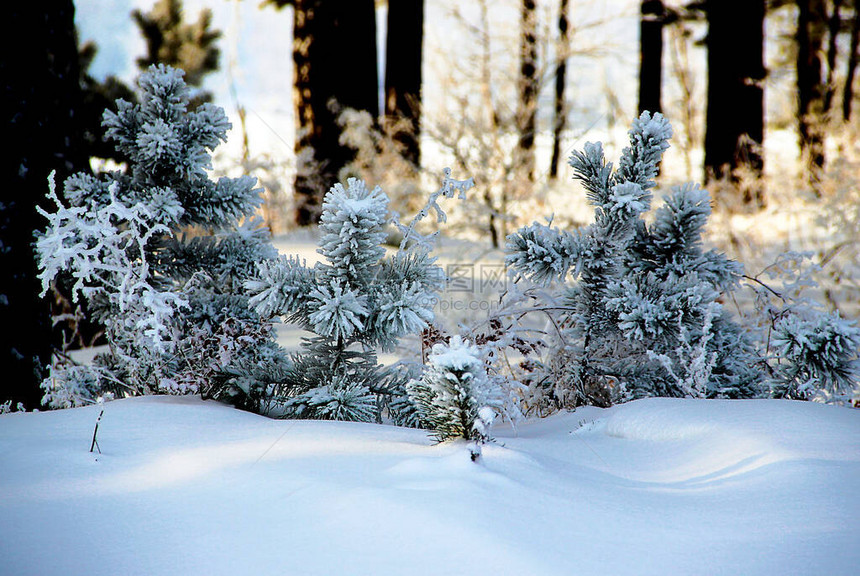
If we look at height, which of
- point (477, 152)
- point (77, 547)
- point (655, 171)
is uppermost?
point (477, 152)

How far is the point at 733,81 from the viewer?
10.8 meters

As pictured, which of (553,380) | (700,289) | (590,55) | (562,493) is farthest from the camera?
(590,55)

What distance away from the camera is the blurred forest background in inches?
118

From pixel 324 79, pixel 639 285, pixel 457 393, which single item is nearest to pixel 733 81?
pixel 324 79

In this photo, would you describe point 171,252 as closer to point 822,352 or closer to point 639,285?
point 639,285

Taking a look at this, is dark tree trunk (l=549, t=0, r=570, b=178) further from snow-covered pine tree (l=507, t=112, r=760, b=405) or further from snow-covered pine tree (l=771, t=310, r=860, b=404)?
snow-covered pine tree (l=771, t=310, r=860, b=404)

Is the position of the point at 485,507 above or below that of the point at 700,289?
below

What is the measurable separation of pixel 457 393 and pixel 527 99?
977 cm

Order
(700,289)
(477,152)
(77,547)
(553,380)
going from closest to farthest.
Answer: (77,547)
(700,289)
(553,380)
(477,152)

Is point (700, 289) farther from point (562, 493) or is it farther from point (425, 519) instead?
point (425, 519)

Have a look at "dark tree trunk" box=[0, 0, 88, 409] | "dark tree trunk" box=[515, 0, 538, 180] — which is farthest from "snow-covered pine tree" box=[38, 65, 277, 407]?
"dark tree trunk" box=[515, 0, 538, 180]

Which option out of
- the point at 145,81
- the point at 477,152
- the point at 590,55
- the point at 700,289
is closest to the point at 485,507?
the point at 700,289

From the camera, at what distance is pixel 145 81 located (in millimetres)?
2807

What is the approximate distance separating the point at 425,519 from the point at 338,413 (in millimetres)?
970
